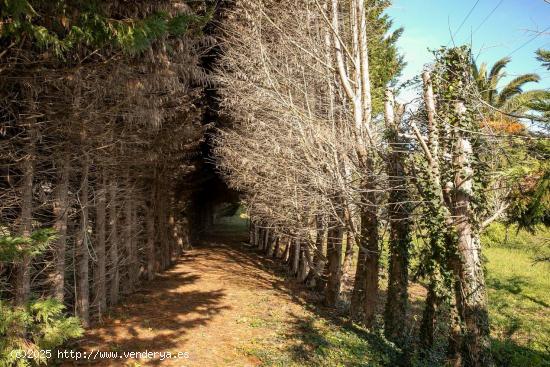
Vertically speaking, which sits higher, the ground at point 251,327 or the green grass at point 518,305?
the ground at point 251,327

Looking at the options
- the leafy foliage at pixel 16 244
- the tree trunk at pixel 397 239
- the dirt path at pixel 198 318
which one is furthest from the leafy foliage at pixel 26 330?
the tree trunk at pixel 397 239

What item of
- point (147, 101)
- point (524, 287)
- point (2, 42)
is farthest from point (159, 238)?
point (524, 287)

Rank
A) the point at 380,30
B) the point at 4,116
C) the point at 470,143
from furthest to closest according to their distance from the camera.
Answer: the point at 380,30, the point at 470,143, the point at 4,116

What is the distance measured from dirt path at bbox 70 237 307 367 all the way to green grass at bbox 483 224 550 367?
524 centimetres

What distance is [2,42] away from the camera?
4.58m

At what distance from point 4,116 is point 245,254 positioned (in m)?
18.3

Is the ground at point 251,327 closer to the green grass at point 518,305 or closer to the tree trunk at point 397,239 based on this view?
the green grass at point 518,305

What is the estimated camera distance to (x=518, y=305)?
54.0 feet

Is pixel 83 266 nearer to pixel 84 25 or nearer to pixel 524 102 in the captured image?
pixel 84 25

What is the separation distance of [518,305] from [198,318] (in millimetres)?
14020

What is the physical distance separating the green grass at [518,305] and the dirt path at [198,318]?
5239 mm

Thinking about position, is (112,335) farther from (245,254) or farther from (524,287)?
(524,287)

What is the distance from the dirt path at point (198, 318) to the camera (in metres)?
7.04

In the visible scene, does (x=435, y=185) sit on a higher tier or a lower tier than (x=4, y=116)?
lower
